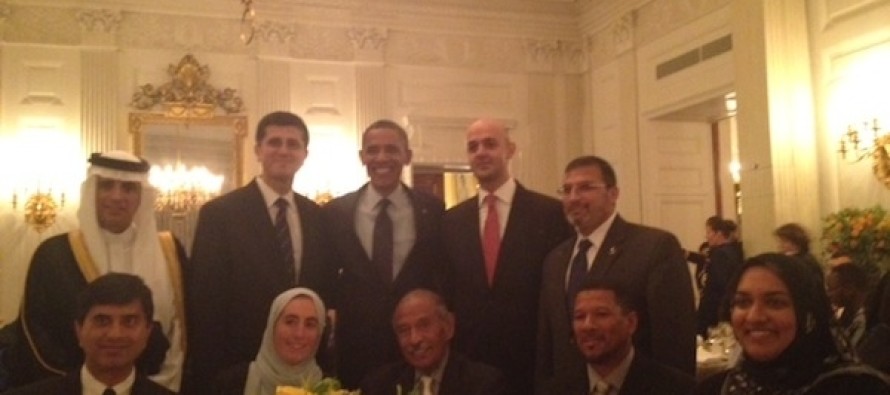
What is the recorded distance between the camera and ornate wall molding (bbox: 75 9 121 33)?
26.4ft

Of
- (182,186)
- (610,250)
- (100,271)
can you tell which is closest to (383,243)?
(610,250)

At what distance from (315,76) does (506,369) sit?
238 inches

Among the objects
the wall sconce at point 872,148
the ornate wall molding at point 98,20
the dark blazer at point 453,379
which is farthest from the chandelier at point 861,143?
the ornate wall molding at point 98,20

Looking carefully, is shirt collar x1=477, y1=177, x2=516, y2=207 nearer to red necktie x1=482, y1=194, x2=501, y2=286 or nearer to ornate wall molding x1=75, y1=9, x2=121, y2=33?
red necktie x1=482, y1=194, x2=501, y2=286

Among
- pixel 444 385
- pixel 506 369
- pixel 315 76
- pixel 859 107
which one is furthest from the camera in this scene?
pixel 315 76

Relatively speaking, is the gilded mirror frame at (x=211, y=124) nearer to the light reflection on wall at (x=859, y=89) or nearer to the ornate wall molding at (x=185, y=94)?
the ornate wall molding at (x=185, y=94)

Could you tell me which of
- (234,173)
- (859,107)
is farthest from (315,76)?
(859,107)

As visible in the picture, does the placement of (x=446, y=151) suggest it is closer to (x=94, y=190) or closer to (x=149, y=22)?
(x=149, y=22)

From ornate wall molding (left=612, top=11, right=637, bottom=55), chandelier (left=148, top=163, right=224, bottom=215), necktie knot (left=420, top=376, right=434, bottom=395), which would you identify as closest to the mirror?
chandelier (left=148, top=163, right=224, bottom=215)

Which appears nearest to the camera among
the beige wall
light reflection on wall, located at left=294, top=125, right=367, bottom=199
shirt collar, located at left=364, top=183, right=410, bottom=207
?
shirt collar, located at left=364, top=183, right=410, bottom=207

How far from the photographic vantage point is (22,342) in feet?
9.73

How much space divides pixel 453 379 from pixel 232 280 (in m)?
0.92

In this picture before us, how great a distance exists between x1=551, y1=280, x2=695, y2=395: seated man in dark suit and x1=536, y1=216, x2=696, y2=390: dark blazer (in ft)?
0.42

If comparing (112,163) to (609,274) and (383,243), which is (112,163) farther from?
(609,274)
